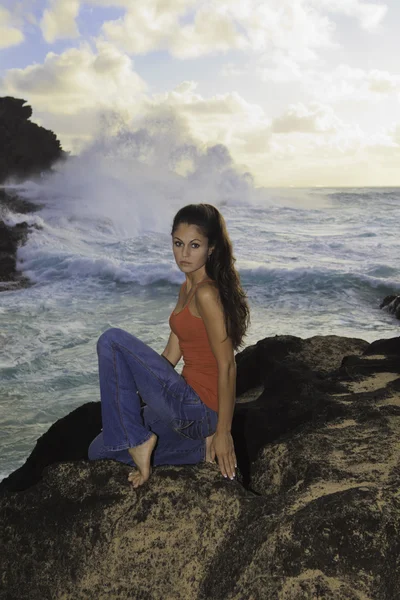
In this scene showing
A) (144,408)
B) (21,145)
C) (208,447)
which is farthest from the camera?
(21,145)

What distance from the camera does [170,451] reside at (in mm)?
2252

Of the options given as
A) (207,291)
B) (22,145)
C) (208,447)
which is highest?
(22,145)

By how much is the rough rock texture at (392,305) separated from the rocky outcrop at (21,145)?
25.2 m

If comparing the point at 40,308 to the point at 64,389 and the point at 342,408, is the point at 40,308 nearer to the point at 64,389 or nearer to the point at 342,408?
the point at 64,389

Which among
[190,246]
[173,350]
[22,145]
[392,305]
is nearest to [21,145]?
[22,145]

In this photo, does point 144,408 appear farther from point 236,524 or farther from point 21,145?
point 21,145

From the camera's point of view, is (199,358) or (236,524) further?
(199,358)

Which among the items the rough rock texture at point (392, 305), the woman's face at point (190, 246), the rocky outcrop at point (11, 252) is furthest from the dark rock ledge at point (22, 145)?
the woman's face at point (190, 246)

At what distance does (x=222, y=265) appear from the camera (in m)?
2.24

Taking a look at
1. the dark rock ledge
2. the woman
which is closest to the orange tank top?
the woman

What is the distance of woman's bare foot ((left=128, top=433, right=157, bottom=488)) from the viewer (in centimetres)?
195

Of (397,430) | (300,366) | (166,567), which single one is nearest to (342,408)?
(397,430)

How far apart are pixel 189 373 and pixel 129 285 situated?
31.4ft

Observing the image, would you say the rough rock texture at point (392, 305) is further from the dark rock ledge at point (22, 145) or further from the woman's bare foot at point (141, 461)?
the dark rock ledge at point (22, 145)
